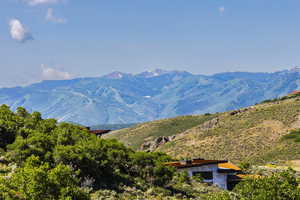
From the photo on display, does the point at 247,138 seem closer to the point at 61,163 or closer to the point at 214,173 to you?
the point at 214,173

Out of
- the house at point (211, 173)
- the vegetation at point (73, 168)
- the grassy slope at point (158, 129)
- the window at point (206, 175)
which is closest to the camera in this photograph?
the vegetation at point (73, 168)

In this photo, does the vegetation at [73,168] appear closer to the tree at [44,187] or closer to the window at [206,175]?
the tree at [44,187]

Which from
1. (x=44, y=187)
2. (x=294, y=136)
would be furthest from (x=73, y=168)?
(x=294, y=136)

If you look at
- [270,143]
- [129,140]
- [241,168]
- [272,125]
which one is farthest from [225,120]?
[241,168]

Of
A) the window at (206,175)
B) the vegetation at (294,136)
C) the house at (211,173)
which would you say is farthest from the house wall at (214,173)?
the vegetation at (294,136)

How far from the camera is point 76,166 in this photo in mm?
37562

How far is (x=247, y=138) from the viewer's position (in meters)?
110

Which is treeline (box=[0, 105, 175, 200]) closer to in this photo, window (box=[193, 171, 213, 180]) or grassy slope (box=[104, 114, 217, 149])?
window (box=[193, 171, 213, 180])

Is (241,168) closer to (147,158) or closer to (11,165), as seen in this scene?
(147,158)

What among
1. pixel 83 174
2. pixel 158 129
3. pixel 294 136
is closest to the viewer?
pixel 83 174

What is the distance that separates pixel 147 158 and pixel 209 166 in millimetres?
16630

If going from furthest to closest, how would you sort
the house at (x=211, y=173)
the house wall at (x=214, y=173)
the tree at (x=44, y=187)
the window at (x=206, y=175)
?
1. the window at (x=206, y=175)
2. the house wall at (x=214, y=173)
3. the house at (x=211, y=173)
4. the tree at (x=44, y=187)

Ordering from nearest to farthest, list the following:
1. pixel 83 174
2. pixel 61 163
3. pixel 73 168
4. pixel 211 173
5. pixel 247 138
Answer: pixel 61 163 → pixel 73 168 → pixel 83 174 → pixel 211 173 → pixel 247 138

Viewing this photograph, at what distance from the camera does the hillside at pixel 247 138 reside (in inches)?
3878
